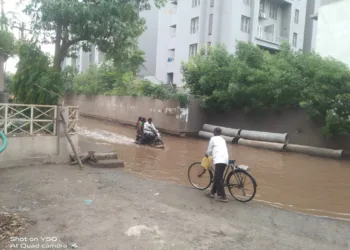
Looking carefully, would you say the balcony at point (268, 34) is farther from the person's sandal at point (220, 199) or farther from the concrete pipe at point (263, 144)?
the person's sandal at point (220, 199)

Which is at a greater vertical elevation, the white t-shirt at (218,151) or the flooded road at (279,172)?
the white t-shirt at (218,151)

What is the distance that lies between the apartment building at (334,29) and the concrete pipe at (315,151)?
7.93m

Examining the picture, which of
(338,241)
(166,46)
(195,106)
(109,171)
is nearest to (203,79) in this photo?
(195,106)

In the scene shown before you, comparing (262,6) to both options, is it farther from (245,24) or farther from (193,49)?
(193,49)

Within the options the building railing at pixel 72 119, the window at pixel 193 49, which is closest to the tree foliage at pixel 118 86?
the window at pixel 193 49

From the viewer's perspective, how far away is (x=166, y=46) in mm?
35406

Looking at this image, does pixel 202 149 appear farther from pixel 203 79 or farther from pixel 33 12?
pixel 33 12

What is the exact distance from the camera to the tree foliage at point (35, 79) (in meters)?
10.7

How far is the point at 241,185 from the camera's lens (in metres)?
6.73

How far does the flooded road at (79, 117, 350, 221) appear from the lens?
739 centimetres

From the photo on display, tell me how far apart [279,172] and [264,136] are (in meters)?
5.96

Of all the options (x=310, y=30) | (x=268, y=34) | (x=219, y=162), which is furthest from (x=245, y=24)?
(x=219, y=162)

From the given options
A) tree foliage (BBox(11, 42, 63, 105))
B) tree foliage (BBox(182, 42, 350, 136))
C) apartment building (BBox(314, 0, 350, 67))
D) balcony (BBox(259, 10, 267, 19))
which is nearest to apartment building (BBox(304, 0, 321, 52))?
balcony (BBox(259, 10, 267, 19))

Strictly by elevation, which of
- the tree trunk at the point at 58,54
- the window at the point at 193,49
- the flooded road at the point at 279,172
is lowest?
the flooded road at the point at 279,172
